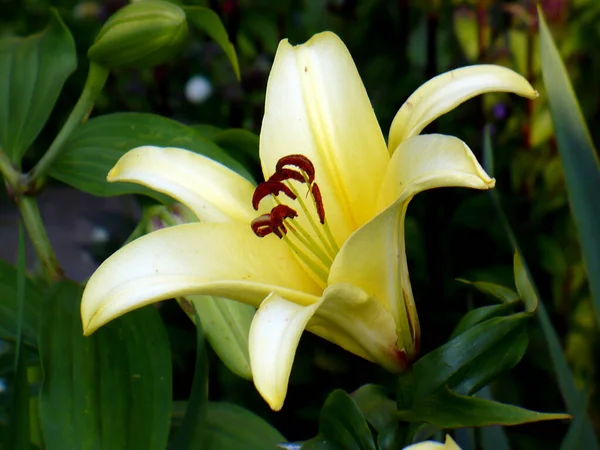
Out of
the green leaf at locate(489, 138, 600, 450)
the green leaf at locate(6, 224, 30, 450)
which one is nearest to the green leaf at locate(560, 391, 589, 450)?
the green leaf at locate(489, 138, 600, 450)

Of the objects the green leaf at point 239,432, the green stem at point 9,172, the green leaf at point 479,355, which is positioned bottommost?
the green leaf at point 239,432

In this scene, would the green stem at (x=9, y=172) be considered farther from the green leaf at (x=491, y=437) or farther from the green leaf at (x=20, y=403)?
the green leaf at (x=491, y=437)

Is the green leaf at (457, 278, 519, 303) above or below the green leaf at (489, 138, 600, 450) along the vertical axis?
above

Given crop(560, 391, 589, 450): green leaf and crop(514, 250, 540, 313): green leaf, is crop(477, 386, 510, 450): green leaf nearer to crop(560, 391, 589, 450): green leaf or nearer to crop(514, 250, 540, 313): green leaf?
crop(560, 391, 589, 450): green leaf

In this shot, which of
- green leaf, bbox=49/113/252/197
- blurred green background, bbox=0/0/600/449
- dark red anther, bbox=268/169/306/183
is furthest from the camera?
blurred green background, bbox=0/0/600/449

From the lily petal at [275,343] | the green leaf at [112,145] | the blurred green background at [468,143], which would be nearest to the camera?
the lily petal at [275,343]

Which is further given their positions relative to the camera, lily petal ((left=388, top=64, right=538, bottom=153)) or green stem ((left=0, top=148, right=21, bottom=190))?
green stem ((left=0, top=148, right=21, bottom=190))

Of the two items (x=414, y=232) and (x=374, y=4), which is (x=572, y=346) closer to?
(x=414, y=232)

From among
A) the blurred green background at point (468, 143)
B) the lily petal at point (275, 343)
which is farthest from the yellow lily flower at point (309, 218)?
the blurred green background at point (468, 143)
